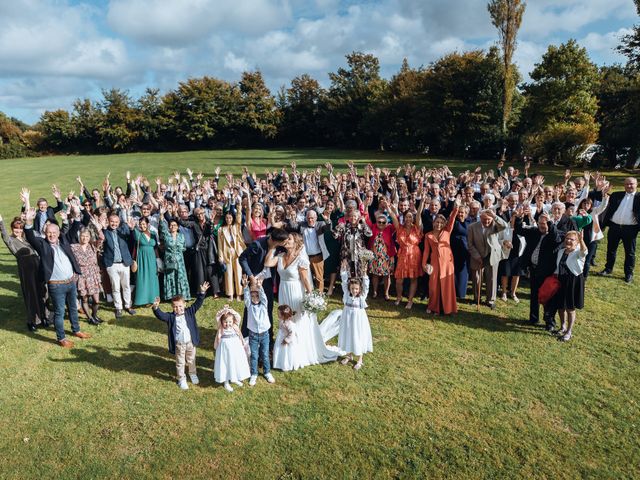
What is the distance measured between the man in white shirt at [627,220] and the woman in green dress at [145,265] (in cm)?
1110

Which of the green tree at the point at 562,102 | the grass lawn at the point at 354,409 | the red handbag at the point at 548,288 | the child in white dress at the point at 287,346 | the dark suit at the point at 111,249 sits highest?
the green tree at the point at 562,102

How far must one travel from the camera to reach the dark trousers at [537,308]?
26.5 feet

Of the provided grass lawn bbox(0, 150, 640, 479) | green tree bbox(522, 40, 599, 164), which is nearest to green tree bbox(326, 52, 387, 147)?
green tree bbox(522, 40, 599, 164)

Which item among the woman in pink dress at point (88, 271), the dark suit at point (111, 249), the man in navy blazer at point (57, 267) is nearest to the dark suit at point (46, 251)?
the man in navy blazer at point (57, 267)

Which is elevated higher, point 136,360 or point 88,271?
point 88,271

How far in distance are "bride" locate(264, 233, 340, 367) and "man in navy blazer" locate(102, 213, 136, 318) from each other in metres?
3.80

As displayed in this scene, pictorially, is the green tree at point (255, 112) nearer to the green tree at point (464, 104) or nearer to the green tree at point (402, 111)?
the green tree at point (402, 111)

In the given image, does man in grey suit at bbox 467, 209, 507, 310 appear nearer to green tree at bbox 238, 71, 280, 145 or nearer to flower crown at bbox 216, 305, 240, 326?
flower crown at bbox 216, 305, 240, 326

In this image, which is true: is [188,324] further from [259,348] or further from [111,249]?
[111,249]

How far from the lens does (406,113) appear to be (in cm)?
4953

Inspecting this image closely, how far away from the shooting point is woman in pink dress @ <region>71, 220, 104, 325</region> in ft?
27.9

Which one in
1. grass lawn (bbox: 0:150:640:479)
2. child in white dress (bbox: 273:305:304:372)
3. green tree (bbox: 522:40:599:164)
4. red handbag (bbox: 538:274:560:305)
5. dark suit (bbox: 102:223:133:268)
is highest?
green tree (bbox: 522:40:599:164)

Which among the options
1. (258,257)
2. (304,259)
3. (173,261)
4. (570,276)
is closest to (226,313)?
(258,257)

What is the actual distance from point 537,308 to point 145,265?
8125 millimetres
